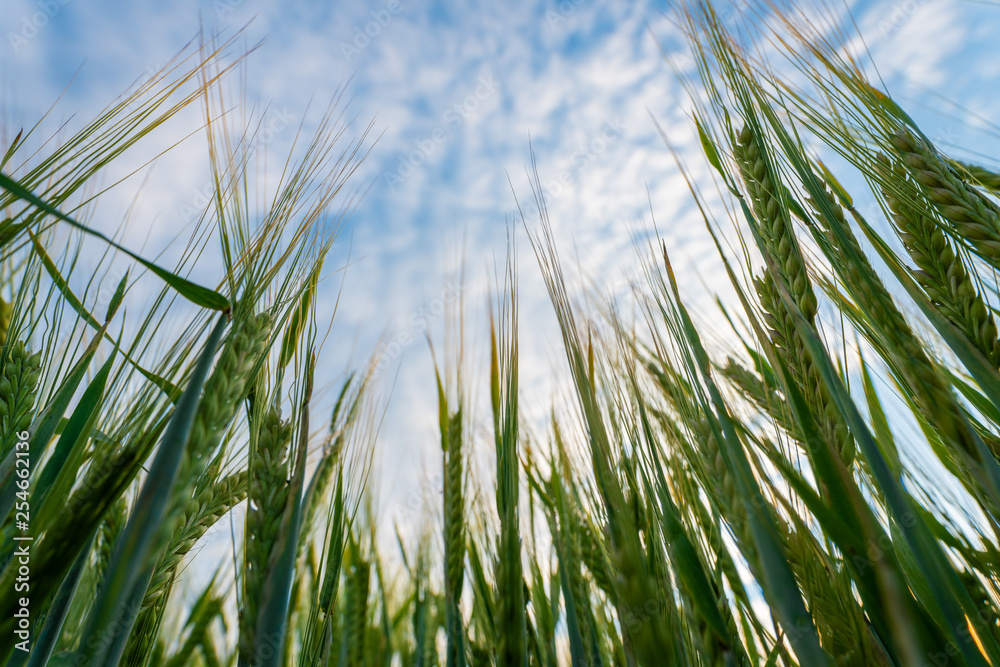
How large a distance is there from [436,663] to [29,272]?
1847mm

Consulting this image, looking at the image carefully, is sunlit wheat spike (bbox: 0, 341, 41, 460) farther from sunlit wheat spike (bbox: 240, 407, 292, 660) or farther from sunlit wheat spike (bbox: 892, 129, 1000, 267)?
sunlit wheat spike (bbox: 892, 129, 1000, 267)

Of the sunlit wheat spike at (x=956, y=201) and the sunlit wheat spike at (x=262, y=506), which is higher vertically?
the sunlit wheat spike at (x=956, y=201)

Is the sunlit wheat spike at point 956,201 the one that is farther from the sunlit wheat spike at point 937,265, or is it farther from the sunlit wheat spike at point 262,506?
the sunlit wheat spike at point 262,506

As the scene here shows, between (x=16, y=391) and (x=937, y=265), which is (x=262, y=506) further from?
(x=937, y=265)

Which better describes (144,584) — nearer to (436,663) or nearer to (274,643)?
(274,643)

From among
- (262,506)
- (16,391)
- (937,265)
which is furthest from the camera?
(16,391)

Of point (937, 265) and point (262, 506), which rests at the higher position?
point (937, 265)

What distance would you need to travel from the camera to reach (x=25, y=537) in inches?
34.0

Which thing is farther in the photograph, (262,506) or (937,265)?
(937,265)

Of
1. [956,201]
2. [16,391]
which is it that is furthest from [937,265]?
[16,391]

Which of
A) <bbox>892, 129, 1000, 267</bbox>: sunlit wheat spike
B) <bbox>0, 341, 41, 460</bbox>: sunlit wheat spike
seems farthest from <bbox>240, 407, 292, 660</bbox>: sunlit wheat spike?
<bbox>892, 129, 1000, 267</bbox>: sunlit wheat spike

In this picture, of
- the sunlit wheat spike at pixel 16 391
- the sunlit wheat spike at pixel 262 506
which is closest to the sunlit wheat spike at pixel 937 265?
the sunlit wheat spike at pixel 262 506

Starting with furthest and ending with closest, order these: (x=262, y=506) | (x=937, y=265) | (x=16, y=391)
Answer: (x=16, y=391) → (x=937, y=265) → (x=262, y=506)

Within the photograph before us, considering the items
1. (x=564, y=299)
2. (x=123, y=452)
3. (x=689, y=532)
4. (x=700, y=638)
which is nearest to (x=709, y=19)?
(x=564, y=299)
